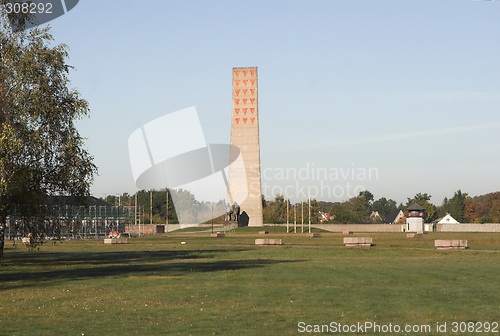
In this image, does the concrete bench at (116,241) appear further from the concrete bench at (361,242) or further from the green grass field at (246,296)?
the green grass field at (246,296)

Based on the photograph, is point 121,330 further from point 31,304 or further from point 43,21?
point 43,21

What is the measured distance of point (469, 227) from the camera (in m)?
157

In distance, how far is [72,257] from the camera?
57531mm

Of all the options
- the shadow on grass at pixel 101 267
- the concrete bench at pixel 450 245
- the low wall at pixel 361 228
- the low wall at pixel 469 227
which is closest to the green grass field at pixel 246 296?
the shadow on grass at pixel 101 267

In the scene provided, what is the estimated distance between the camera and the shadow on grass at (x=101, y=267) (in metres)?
38.0

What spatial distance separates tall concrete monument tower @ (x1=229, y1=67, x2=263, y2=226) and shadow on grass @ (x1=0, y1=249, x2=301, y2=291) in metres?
77.2

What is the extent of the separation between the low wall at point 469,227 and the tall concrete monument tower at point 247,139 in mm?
41338

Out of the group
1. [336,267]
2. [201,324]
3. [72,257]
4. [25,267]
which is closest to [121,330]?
[201,324]

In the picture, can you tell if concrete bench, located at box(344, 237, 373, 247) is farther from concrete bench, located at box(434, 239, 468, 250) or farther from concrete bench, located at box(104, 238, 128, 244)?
concrete bench, located at box(104, 238, 128, 244)

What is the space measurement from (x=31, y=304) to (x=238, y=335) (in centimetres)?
1006

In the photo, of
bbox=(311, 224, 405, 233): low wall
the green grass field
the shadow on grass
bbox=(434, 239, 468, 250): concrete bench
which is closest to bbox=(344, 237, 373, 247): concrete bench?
bbox=(434, 239, 468, 250): concrete bench

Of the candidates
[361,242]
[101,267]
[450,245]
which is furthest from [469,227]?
[101,267]

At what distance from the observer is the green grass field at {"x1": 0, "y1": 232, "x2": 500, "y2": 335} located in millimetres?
21109

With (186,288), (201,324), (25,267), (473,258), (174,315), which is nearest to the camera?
(201,324)
